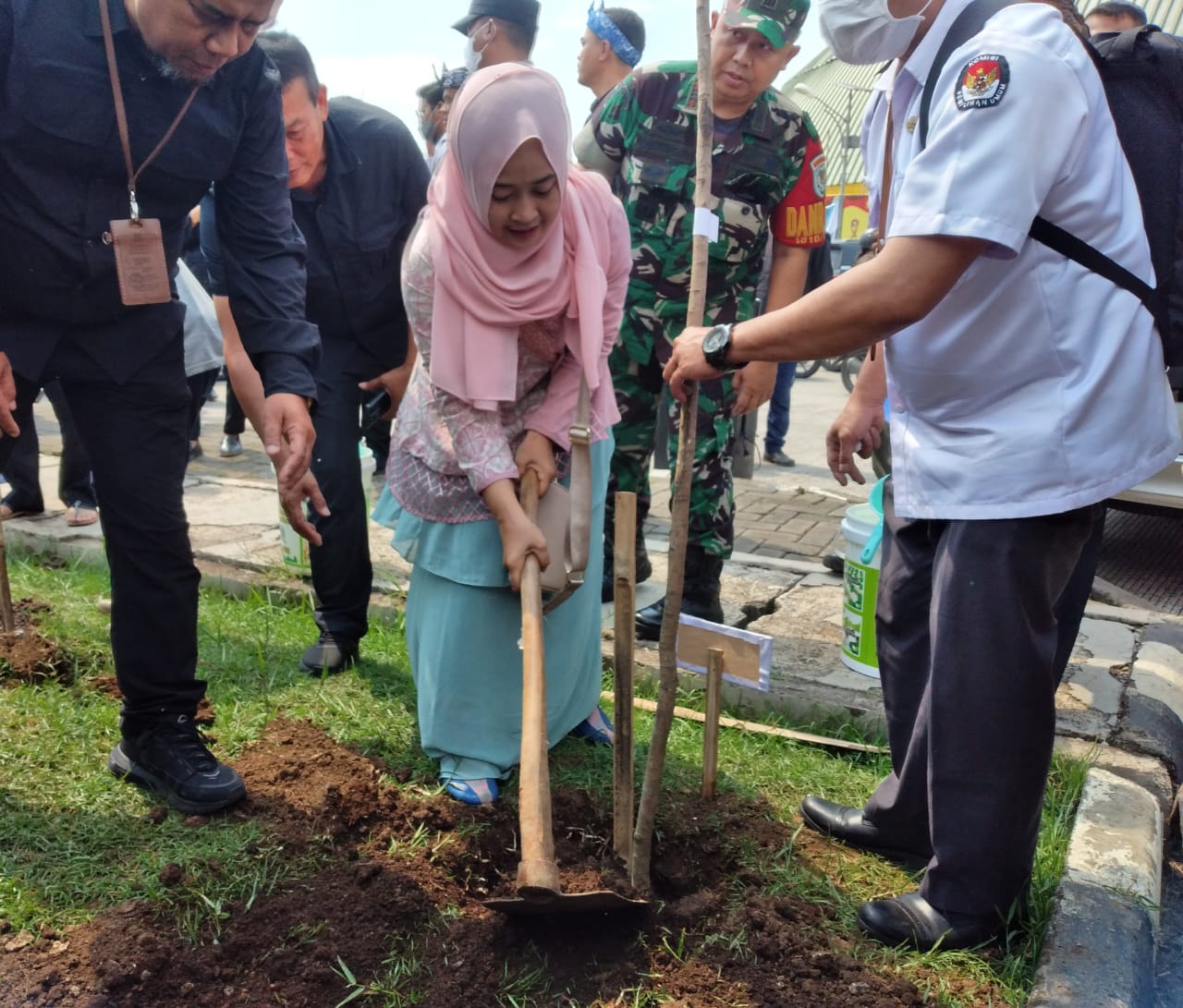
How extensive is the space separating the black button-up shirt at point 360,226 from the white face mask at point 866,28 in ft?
6.00

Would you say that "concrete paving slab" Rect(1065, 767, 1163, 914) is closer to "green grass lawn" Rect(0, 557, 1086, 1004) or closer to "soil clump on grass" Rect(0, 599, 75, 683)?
"green grass lawn" Rect(0, 557, 1086, 1004)

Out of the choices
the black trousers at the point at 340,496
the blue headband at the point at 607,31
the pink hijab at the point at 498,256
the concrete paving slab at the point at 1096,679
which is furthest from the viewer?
the blue headband at the point at 607,31

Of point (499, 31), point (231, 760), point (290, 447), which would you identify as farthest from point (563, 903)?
point (499, 31)

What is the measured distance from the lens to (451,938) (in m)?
2.07

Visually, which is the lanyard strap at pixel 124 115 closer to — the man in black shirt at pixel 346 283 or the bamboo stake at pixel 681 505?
the man in black shirt at pixel 346 283

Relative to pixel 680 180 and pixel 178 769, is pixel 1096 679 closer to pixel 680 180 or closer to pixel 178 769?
pixel 680 180

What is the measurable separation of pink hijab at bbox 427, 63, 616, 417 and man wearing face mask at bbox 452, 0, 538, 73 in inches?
55.4

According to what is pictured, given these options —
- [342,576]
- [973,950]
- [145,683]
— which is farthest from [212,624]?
[973,950]

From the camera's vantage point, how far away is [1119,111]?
5.90 feet

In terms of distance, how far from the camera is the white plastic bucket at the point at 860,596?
10.9ft

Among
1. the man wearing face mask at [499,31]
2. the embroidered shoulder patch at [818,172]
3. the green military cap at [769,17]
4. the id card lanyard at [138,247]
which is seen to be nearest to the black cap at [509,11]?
the man wearing face mask at [499,31]

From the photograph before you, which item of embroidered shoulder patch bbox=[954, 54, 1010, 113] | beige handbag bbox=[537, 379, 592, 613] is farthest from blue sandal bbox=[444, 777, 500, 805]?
embroidered shoulder patch bbox=[954, 54, 1010, 113]

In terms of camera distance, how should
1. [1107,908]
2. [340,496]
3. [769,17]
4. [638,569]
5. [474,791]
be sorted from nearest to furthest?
[1107,908], [474,791], [769,17], [340,496], [638,569]

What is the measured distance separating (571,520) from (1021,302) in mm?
1128
